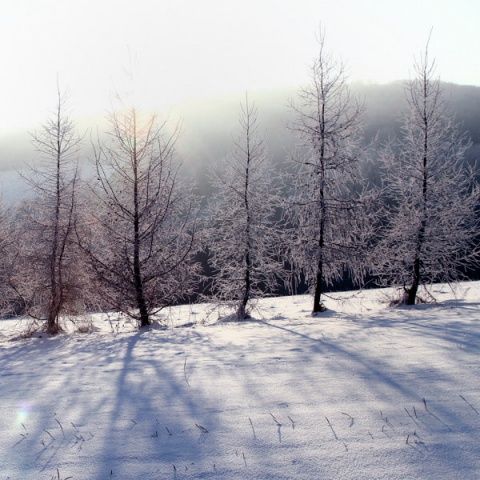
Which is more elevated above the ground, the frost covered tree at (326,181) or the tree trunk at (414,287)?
the frost covered tree at (326,181)

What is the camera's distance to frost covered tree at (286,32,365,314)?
48.7 feet

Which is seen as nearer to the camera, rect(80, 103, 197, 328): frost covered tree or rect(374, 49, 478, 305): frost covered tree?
rect(80, 103, 197, 328): frost covered tree

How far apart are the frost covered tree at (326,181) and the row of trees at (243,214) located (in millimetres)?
43

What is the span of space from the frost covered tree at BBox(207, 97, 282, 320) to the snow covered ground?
10.7m

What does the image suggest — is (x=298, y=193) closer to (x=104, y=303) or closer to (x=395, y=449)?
(x=104, y=303)

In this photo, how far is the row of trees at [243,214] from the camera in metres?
12.6

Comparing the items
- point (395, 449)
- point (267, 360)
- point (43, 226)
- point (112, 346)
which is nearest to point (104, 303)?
point (43, 226)

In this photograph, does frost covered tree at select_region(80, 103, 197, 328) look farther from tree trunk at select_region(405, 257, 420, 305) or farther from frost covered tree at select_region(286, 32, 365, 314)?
tree trunk at select_region(405, 257, 420, 305)

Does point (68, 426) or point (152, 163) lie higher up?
point (152, 163)

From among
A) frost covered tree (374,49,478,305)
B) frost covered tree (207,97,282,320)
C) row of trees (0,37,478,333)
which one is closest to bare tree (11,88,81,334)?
row of trees (0,37,478,333)

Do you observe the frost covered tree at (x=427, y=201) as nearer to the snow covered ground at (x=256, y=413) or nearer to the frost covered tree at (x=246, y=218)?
the frost covered tree at (x=246, y=218)

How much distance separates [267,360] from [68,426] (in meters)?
2.85

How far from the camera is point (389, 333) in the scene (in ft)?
24.4

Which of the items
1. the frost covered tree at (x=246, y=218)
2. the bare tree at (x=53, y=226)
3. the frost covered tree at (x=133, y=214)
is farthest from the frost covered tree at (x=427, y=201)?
the bare tree at (x=53, y=226)
